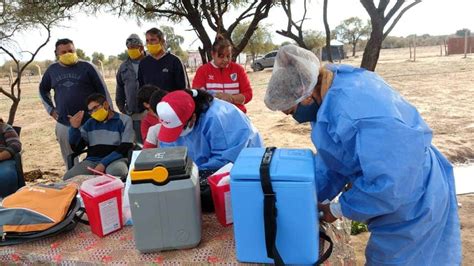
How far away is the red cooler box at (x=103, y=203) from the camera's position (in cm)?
165

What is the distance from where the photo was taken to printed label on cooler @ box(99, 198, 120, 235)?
170 centimetres

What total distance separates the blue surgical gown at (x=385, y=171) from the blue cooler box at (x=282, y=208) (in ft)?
0.55

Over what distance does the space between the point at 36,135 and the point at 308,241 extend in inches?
354

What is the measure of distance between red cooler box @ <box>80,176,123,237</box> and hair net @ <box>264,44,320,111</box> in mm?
740

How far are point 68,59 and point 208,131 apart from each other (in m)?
2.12

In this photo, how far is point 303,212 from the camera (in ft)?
4.32

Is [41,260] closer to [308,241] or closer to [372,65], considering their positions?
[308,241]

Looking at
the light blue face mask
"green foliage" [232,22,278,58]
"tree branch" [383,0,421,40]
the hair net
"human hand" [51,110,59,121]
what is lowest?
"human hand" [51,110,59,121]

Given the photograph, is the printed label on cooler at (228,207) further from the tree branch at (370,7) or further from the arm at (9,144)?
the arm at (9,144)

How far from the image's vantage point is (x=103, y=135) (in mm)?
3482

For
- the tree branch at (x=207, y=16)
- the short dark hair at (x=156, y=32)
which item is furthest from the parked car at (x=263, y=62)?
the short dark hair at (x=156, y=32)

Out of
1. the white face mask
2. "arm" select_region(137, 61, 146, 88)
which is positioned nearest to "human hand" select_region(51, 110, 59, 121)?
"arm" select_region(137, 61, 146, 88)

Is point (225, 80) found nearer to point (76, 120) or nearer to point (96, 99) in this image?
point (96, 99)

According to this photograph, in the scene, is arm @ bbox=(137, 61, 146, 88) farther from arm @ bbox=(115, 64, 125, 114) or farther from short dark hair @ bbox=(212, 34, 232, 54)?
short dark hair @ bbox=(212, 34, 232, 54)
